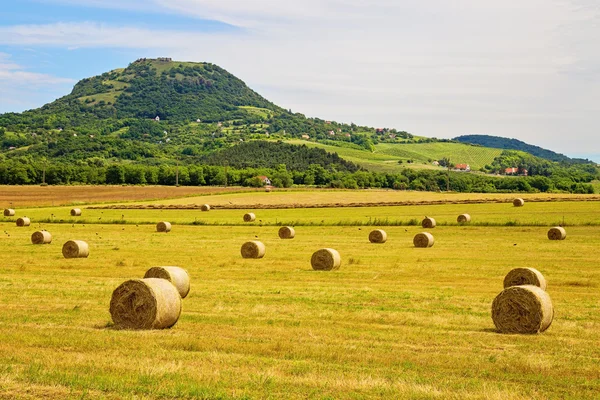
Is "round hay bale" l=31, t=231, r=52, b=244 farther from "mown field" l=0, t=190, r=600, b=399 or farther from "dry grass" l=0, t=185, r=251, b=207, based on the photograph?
"dry grass" l=0, t=185, r=251, b=207

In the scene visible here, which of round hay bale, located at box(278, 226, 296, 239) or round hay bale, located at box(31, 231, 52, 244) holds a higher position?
round hay bale, located at box(278, 226, 296, 239)

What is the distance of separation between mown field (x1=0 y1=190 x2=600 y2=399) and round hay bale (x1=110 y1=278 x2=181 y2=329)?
1.24ft

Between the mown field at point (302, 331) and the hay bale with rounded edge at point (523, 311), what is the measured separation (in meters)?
0.36

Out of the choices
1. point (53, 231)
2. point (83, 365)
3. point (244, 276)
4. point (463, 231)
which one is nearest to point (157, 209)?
point (53, 231)

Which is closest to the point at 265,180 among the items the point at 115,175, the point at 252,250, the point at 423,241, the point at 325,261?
the point at 115,175

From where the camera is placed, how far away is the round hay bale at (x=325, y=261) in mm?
32191

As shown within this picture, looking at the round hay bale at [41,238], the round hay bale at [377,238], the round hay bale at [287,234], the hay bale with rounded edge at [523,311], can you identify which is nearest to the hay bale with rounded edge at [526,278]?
the hay bale with rounded edge at [523,311]

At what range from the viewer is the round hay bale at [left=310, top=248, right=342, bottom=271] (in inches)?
1267

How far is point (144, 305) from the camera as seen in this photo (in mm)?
17422

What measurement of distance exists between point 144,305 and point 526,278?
12496mm

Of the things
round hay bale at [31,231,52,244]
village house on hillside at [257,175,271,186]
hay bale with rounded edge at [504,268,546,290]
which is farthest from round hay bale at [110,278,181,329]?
village house on hillside at [257,175,271,186]

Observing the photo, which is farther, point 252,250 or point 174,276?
point 252,250

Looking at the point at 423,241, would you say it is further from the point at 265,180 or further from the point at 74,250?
the point at 265,180

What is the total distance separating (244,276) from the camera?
29938 mm
